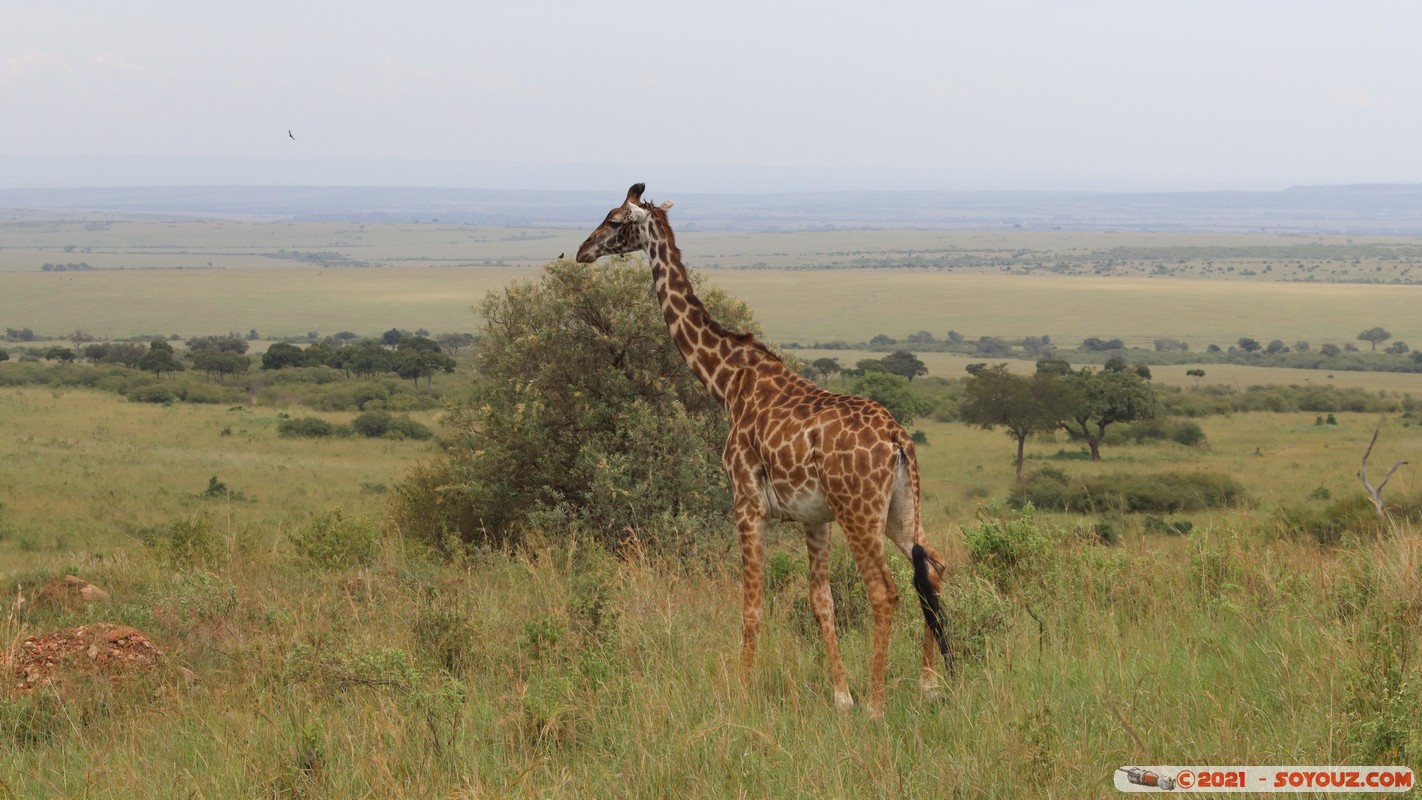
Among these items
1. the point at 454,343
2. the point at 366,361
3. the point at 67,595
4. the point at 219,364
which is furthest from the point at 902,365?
the point at 67,595

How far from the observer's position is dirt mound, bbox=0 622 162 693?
7.29m

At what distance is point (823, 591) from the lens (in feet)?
21.3

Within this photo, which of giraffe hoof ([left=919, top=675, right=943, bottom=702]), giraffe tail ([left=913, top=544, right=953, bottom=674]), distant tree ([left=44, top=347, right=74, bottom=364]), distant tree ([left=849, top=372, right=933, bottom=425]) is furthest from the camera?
distant tree ([left=44, top=347, right=74, bottom=364])

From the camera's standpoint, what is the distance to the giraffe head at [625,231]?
7527mm

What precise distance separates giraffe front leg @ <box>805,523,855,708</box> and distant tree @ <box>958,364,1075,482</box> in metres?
35.9

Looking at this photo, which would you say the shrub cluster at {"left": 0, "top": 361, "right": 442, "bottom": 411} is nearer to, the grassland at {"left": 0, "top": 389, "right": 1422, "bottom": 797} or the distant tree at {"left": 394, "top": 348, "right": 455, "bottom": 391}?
the distant tree at {"left": 394, "top": 348, "right": 455, "bottom": 391}

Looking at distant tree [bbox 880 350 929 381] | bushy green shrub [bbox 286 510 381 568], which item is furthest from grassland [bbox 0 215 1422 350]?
bushy green shrub [bbox 286 510 381 568]

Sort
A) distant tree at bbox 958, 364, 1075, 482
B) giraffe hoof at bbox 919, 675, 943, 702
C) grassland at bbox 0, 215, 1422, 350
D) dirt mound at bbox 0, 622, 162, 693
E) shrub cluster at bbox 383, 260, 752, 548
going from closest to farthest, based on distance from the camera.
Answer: giraffe hoof at bbox 919, 675, 943, 702 < dirt mound at bbox 0, 622, 162, 693 < shrub cluster at bbox 383, 260, 752, 548 < distant tree at bbox 958, 364, 1075, 482 < grassland at bbox 0, 215, 1422, 350

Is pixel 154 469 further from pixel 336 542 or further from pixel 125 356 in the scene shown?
pixel 125 356

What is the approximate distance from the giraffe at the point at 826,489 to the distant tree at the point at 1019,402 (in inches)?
1416

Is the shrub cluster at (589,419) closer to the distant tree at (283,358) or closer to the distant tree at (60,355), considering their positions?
the distant tree at (283,358)

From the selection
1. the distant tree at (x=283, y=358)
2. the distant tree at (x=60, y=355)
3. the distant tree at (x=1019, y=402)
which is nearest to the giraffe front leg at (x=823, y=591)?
the distant tree at (x=1019, y=402)

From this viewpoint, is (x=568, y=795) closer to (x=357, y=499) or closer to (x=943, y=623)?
(x=943, y=623)

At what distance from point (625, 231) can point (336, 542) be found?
7200 mm
